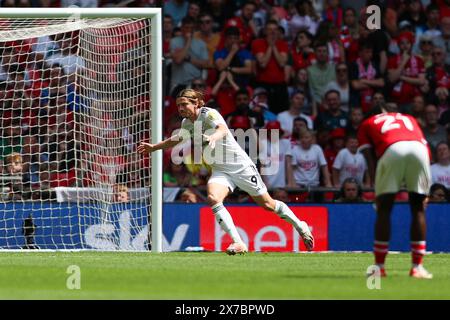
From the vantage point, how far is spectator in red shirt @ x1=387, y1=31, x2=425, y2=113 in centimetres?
2131

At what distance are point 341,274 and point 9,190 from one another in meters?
7.11

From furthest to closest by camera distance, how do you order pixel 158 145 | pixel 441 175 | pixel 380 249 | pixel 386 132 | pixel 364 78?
pixel 364 78 < pixel 441 175 < pixel 158 145 < pixel 386 132 < pixel 380 249

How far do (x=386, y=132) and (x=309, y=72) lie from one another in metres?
10.0

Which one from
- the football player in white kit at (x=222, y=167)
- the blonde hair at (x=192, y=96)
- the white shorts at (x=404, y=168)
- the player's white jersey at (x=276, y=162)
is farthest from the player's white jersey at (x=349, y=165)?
the white shorts at (x=404, y=168)

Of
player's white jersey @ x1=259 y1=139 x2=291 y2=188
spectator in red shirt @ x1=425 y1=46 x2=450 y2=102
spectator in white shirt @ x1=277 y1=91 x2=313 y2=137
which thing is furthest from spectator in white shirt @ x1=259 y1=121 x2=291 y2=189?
spectator in red shirt @ x1=425 y1=46 x2=450 y2=102

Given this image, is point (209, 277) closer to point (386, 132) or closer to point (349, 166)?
point (386, 132)

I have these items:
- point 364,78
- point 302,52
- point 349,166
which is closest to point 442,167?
point 349,166

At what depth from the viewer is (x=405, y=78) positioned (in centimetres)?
2134

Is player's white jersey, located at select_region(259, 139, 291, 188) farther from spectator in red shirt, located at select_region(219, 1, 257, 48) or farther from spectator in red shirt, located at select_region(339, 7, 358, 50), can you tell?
spectator in red shirt, located at select_region(339, 7, 358, 50)

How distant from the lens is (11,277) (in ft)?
36.8

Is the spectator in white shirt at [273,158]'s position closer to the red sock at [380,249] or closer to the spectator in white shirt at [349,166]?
the spectator in white shirt at [349,166]

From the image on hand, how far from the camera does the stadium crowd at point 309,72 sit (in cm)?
1956

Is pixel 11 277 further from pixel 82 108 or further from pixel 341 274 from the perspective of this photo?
pixel 82 108
